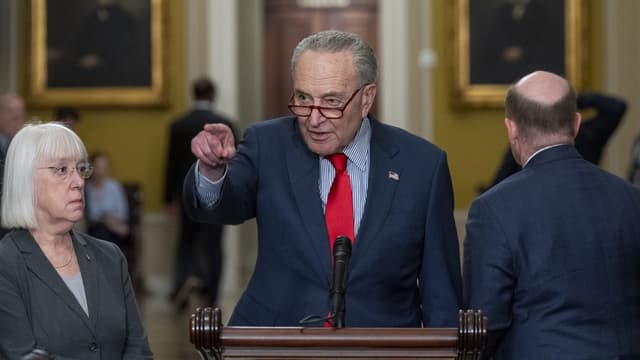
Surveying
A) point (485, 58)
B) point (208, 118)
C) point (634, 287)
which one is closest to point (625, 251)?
point (634, 287)

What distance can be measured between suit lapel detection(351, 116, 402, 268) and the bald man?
0.88 ft

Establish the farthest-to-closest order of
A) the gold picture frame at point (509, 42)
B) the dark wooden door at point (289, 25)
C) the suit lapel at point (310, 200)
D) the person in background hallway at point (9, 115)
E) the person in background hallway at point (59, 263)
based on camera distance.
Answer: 1. the dark wooden door at point (289, 25)
2. the gold picture frame at point (509, 42)
3. the person in background hallway at point (9, 115)
4. the suit lapel at point (310, 200)
5. the person in background hallway at point (59, 263)

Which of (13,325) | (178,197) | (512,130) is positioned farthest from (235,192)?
(178,197)

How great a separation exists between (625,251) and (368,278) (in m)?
0.76

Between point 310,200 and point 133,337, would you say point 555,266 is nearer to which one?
point 310,200

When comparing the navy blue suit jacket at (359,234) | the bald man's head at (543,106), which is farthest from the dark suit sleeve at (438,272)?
the bald man's head at (543,106)

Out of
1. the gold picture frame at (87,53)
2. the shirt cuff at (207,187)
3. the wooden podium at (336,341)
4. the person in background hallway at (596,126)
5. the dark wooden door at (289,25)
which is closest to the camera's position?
the wooden podium at (336,341)

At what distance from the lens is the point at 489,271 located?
4172mm

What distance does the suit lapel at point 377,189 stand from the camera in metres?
4.31

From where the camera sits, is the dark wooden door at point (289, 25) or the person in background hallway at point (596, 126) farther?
the dark wooden door at point (289, 25)

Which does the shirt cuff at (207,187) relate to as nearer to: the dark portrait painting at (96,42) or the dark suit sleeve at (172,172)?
the dark suit sleeve at (172,172)

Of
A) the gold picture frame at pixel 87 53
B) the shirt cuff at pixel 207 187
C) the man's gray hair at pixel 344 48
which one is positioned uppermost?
the gold picture frame at pixel 87 53

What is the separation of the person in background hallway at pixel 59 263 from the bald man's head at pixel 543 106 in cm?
130

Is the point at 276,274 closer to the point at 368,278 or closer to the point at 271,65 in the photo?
the point at 368,278
